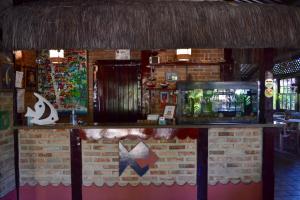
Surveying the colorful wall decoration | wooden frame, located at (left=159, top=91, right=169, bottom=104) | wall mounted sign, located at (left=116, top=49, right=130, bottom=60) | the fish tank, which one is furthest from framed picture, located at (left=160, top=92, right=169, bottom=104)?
the fish tank

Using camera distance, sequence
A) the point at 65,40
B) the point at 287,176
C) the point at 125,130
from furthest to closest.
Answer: the point at 287,176 → the point at 125,130 → the point at 65,40

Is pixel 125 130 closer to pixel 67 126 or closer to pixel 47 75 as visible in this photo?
pixel 67 126

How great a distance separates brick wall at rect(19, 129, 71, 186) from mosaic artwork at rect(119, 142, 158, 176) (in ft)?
2.50

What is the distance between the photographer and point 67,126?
4.95 metres

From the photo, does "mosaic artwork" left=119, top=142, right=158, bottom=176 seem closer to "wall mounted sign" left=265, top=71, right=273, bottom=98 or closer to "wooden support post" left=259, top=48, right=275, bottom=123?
"wooden support post" left=259, top=48, right=275, bottom=123

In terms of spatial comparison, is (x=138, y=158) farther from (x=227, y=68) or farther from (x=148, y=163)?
(x=227, y=68)

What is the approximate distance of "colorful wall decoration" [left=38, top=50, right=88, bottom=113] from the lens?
25.0 feet

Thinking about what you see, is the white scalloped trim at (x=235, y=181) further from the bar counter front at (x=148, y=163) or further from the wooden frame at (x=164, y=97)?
the wooden frame at (x=164, y=97)

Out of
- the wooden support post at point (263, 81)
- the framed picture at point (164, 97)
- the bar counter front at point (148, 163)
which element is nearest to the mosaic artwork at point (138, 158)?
the bar counter front at point (148, 163)

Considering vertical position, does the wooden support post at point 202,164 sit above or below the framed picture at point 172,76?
below

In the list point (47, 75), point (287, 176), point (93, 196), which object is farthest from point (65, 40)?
point (287, 176)

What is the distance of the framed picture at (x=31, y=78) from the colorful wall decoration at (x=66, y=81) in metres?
0.19

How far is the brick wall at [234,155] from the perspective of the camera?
499 centimetres

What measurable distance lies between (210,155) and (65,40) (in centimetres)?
250
